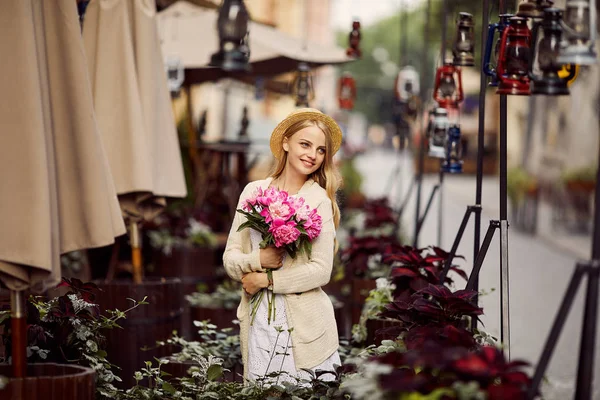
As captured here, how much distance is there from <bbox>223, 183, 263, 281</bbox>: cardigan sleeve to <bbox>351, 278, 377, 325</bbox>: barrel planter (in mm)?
2283

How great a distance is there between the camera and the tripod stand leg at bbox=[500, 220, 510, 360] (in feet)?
12.3

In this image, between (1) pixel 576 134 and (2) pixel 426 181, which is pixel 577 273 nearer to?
(1) pixel 576 134

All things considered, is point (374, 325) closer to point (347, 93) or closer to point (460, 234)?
point (460, 234)

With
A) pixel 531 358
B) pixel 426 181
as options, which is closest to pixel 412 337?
pixel 531 358

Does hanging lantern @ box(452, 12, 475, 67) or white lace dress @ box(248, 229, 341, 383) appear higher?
hanging lantern @ box(452, 12, 475, 67)

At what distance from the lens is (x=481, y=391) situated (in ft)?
8.25

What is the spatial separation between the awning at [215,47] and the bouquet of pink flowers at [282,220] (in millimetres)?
4530

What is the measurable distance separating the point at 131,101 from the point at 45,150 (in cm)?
228

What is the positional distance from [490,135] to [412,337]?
40.0 m

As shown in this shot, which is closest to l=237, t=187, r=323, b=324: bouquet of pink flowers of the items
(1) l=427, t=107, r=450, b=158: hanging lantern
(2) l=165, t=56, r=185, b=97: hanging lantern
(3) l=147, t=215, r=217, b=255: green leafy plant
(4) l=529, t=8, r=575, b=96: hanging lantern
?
(4) l=529, t=8, r=575, b=96: hanging lantern

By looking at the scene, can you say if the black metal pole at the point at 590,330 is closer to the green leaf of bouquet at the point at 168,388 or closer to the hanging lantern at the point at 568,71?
the hanging lantern at the point at 568,71

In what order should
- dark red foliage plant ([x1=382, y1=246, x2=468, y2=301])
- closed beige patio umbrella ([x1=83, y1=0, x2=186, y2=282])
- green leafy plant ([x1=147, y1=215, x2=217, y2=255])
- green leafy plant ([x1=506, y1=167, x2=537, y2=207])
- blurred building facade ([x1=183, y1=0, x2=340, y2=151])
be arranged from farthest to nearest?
green leafy plant ([x1=506, y1=167, x2=537, y2=207]) < blurred building facade ([x1=183, y1=0, x2=340, y2=151]) < green leafy plant ([x1=147, y1=215, x2=217, y2=255]) < closed beige patio umbrella ([x1=83, y1=0, x2=186, y2=282]) < dark red foliage plant ([x1=382, y1=246, x2=468, y2=301])

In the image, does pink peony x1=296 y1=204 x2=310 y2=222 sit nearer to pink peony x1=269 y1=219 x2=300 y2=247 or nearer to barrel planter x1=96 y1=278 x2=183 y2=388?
pink peony x1=269 y1=219 x2=300 y2=247

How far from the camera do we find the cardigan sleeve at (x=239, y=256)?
392cm
